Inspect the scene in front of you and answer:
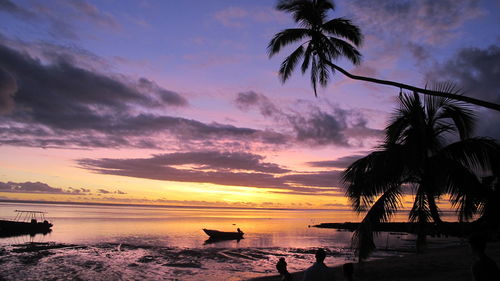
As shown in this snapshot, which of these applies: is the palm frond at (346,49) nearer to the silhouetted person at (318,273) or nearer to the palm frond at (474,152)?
the palm frond at (474,152)

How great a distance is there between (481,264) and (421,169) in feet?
15.6

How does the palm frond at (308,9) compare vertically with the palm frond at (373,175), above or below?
above

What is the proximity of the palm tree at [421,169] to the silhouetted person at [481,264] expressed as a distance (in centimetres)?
385

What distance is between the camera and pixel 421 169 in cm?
964

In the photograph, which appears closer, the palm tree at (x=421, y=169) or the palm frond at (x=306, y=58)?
the palm tree at (x=421, y=169)

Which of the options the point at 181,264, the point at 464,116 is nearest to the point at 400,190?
the point at 464,116

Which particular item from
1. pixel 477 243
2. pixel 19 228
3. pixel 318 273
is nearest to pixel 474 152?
pixel 477 243

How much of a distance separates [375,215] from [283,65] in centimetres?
601

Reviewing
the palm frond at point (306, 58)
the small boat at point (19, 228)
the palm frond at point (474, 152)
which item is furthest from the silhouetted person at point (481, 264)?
the small boat at point (19, 228)

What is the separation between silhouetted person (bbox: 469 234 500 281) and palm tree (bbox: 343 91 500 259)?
12.6 ft

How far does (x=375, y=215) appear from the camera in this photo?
9.85m

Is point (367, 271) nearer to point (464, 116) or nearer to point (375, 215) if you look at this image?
point (375, 215)

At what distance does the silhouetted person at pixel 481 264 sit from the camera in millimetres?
5090

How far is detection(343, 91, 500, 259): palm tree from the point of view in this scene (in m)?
8.80
